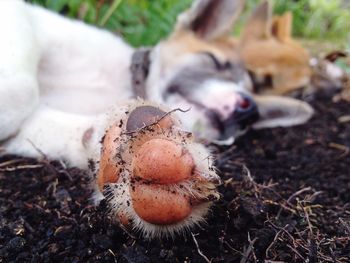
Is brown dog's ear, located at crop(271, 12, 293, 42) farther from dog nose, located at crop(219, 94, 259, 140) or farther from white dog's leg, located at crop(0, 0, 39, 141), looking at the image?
white dog's leg, located at crop(0, 0, 39, 141)

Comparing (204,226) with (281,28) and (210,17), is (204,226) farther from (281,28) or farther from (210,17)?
(281,28)

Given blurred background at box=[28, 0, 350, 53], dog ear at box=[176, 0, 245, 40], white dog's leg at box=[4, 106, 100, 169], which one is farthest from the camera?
blurred background at box=[28, 0, 350, 53]

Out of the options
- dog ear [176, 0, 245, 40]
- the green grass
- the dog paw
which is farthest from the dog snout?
the dog paw

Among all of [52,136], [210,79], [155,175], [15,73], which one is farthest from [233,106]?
[155,175]

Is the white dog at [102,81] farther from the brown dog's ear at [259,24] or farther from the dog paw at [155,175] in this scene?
the dog paw at [155,175]

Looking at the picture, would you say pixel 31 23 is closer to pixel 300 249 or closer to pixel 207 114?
pixel 207 114

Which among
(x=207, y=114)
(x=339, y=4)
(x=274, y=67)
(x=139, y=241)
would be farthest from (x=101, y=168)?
(x=339, y=4)

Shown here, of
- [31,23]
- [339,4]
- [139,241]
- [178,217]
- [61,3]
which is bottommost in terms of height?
[139,241]
